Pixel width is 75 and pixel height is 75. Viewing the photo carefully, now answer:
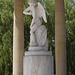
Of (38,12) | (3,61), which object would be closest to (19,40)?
(38,12)

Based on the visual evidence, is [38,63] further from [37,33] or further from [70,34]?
[70,34]

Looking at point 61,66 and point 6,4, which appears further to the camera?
point 6,4

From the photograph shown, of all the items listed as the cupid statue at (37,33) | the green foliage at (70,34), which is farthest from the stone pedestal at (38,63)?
the green foliage at (70,34)

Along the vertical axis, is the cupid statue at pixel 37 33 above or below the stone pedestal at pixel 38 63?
above

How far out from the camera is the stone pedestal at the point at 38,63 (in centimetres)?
4781

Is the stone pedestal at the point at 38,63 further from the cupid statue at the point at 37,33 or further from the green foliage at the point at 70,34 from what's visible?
the green foliage at the point at 70,34

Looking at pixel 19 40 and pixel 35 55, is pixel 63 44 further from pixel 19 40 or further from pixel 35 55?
pixel 35 55

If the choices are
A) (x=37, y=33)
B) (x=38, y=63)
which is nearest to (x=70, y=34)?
(x=37, y=33)

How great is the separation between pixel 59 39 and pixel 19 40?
1408cm

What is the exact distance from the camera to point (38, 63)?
157 feet

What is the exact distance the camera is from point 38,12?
176 feet

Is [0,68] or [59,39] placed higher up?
[59,39]

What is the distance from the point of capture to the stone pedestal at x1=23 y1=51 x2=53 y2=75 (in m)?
47.8

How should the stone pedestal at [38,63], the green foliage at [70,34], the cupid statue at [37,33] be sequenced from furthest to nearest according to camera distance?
the green foliage at [70,34] < the cupid statue at [37,33] < the stone pedestal at [38,63]
